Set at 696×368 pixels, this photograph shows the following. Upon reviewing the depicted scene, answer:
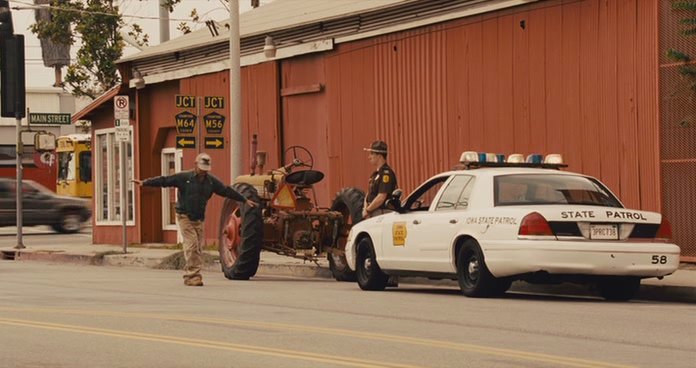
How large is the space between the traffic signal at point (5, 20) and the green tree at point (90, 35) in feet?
66.3

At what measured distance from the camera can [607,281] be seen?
17.3 meters

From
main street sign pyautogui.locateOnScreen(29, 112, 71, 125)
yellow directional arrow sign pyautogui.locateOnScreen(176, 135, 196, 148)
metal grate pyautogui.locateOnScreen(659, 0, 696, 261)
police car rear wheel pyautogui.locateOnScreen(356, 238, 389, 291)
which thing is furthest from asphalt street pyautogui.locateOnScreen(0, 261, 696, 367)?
main street sign pyautogui.locateOnScreen(29, 112, 71, 125)

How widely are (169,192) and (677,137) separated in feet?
57.2

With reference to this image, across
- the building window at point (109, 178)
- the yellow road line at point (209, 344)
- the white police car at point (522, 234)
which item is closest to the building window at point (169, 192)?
the building window at point (109, 178)

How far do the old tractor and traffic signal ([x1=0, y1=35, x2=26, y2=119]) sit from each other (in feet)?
38.6

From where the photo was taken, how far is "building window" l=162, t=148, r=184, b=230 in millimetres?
36344

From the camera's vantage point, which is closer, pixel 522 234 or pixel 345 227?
pixel 522 234

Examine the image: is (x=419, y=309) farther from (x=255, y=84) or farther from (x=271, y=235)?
(x=255, y=84)

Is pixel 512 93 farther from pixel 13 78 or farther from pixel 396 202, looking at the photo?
pixel 13 78

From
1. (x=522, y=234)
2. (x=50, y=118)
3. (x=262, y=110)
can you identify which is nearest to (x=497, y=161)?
(x=522, y=234)

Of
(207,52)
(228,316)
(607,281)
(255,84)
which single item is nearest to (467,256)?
(607,281)

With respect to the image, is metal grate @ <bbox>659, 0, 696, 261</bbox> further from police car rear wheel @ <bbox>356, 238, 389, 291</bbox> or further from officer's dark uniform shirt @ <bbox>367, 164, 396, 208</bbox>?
police car rear wheel @ <bbox>356, 238, 389, 291</bbox>

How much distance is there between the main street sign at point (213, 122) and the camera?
28422 millimetres

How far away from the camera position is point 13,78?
33562mm
